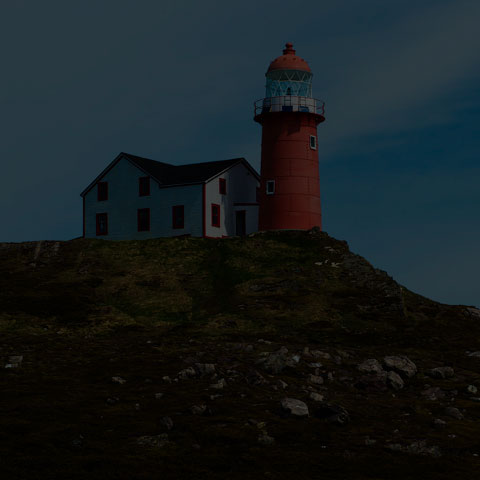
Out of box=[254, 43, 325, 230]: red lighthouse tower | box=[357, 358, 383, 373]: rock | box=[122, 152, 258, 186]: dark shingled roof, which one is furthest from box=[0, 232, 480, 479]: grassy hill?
box=[122, 152, 258, 186]: dark shingled roof

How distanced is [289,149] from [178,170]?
36.4 feet

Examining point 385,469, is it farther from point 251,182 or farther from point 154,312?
point 251,182

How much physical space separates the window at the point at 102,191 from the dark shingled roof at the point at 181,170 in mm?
3322

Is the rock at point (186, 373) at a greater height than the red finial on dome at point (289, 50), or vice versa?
the red finial on dome at point (289, 50)

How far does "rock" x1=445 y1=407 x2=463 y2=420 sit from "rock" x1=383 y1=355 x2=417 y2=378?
480 cm

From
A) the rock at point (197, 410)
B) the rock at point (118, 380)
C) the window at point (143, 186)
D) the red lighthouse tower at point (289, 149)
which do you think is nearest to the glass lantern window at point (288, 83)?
the red lighthouse tower at point (289, 149)

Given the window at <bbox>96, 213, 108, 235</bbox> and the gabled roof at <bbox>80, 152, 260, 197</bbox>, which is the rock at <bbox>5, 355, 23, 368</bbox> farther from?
the window at <bbox>96, 213, 108, 235</bbox>

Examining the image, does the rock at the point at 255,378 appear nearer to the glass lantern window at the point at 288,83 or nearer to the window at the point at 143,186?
the glass lantern window at the point at 288,83

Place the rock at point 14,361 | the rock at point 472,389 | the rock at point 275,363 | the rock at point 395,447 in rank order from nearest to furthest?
the rock at point 395,447
the rock at point 275,363
the rock at point 472,389
the rock at point 14,361

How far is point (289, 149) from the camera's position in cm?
5775

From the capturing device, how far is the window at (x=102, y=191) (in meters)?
63.4

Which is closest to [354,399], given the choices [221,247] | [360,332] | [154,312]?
[360,332]

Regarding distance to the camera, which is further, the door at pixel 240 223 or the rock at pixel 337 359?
the door at pixel 240 223

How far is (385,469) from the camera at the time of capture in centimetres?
1548
